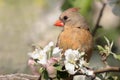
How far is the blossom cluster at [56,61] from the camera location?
89.7 inches

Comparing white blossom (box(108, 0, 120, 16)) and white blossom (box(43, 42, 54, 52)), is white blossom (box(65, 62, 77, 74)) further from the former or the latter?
white blossom (box(108, 0, 120, 16))

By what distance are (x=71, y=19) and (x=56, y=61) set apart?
142cm

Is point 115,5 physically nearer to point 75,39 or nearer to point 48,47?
point 75,39

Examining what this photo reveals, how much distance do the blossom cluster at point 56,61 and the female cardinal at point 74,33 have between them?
2.90ft

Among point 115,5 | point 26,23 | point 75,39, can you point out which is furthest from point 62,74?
point 26,23

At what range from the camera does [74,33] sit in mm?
3600

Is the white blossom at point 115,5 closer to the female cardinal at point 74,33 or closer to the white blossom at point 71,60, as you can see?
the female cardinal at point 74,33

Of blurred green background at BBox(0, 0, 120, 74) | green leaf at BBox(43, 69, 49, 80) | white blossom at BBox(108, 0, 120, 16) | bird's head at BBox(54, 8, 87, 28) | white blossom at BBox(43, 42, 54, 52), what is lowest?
green leaf at BBox(43, 69, 49, 80)

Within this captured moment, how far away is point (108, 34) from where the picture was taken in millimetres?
4555

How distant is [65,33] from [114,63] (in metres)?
0.50

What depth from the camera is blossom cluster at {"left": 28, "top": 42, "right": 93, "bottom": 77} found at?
228 cm

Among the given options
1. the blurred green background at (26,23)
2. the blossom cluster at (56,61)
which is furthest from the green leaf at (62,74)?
the blurred green background at (26,23)

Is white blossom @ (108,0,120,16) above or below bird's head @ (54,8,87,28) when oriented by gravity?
below

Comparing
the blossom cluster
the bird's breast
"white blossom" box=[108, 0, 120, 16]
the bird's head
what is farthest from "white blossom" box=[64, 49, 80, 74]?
the bird's head
